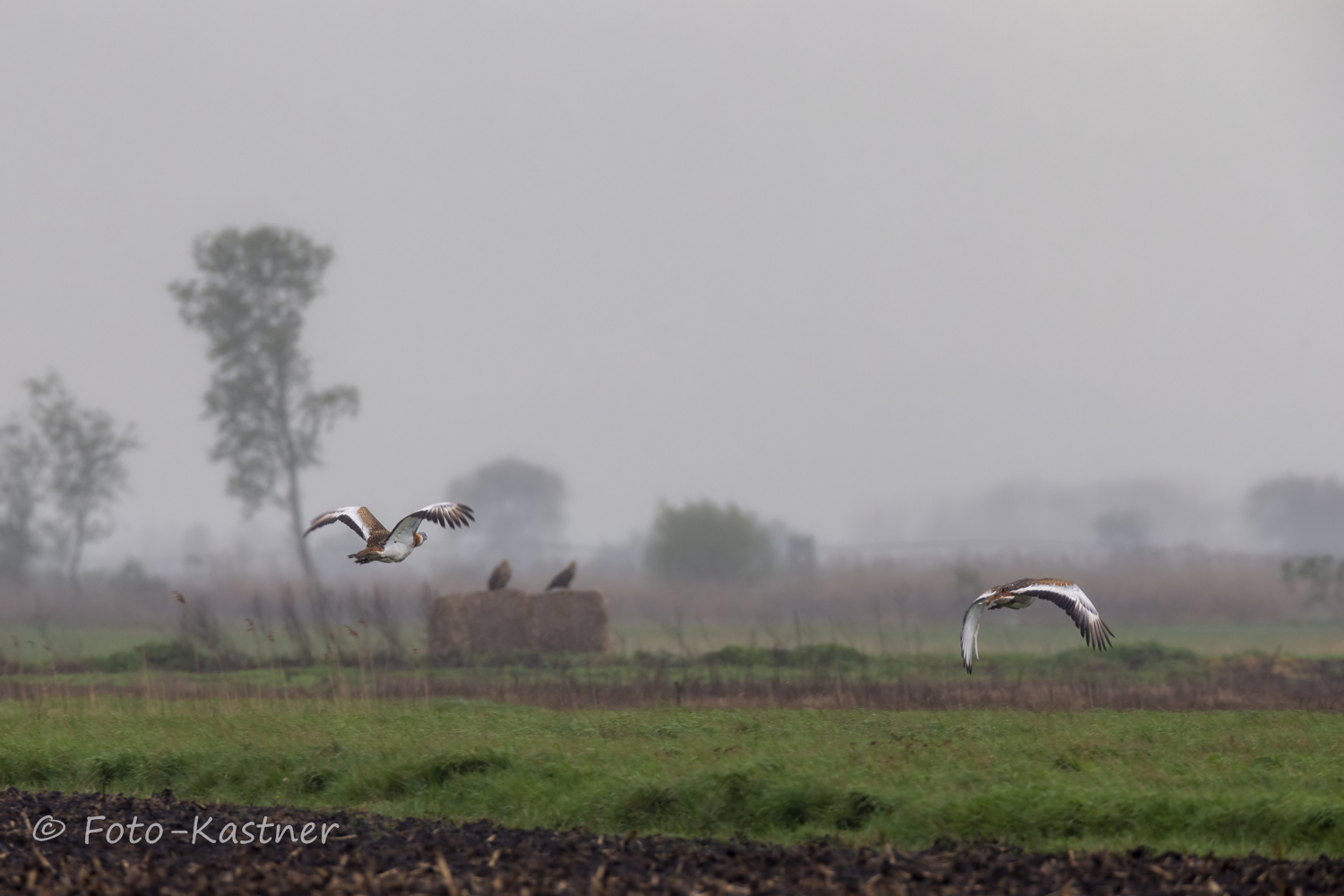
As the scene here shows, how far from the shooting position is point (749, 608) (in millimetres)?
49000

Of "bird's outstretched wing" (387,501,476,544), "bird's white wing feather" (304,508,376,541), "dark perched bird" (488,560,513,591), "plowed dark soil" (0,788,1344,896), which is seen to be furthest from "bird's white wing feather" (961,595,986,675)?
"dark perched bird" (488,560,513,591)

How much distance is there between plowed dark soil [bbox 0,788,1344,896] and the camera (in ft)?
31.0

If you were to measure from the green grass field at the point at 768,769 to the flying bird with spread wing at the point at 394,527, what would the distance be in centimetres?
209

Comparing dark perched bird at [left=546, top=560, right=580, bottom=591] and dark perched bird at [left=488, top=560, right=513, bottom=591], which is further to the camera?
dark perched bird at [left=546, top=560, right=580, bottom=591]

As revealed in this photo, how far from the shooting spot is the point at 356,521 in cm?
1508

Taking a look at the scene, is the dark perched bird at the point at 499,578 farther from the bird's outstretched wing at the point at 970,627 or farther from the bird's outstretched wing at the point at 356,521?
the bird's outstretched wing at the point at 970,627

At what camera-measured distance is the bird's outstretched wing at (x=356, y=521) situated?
14.9 meters

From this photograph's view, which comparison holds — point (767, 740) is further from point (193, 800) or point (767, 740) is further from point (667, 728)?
point (193, 800)

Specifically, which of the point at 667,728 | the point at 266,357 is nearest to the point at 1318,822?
the point at 667,728

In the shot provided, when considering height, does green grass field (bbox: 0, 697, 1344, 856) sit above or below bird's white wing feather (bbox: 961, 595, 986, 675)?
below

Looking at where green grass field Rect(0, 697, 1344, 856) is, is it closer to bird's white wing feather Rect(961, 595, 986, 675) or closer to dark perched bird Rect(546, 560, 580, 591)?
bird's white wing feather Rect(961, 595, 986, 675)

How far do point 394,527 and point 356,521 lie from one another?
0.94 metres

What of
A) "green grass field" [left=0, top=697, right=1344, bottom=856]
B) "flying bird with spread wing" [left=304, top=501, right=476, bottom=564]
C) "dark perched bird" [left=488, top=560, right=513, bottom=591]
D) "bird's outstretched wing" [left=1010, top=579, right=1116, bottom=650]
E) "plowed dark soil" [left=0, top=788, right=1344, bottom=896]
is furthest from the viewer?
"dark perched bird" [left=488, top=560, right=513, bottom=591]

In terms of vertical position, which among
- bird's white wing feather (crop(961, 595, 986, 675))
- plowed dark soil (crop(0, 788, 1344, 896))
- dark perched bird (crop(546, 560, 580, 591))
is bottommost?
plowed dark soil (crop(0, 788, 1344, 896))
